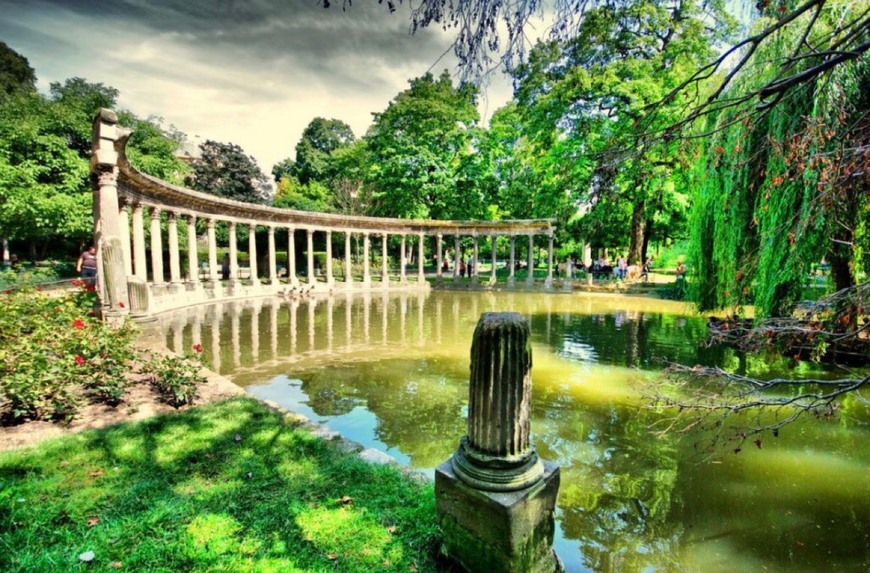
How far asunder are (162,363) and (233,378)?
197 centimetres

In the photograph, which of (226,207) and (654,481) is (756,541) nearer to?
(654,481)

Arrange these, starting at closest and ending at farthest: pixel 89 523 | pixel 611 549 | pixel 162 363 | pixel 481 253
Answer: pixel 89 523
pixel 611 549
pixel 162 363
pixel 481 253

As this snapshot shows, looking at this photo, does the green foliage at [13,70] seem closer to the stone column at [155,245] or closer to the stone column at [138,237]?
the stone column at [155,245]

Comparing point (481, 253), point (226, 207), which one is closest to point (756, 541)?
point (226, 207)

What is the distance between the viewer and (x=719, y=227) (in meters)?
8.71

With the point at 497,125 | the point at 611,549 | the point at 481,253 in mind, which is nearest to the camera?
the point at 611,549

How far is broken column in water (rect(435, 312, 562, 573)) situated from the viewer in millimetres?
2717

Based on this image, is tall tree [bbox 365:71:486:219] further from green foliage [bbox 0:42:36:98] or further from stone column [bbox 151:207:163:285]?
green foliage [bbox 0:42:36:98]

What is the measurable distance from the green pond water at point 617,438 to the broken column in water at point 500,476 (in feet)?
3.05

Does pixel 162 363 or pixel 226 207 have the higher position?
pixel 226 207

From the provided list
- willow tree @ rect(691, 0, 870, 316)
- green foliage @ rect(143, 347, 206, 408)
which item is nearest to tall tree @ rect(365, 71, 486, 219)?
willow tree @ rect(691, 0, 870, 316)

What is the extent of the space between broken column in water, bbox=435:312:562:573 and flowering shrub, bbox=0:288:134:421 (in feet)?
16.4

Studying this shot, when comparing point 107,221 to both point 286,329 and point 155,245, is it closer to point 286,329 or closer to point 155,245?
point 286,329

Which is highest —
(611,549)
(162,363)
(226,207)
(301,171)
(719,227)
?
(301,171)
